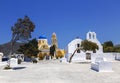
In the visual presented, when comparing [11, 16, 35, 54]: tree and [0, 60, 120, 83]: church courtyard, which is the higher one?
[11, 16, 35, 54]: tree

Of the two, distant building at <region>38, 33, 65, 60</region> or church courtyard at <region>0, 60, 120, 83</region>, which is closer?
church courtyard at <region>0, 60, 120, 83</region>

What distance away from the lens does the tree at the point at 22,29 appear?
29.0 meters

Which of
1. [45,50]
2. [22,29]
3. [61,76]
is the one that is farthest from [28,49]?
[61,76]

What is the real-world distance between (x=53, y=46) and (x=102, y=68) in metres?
56.0

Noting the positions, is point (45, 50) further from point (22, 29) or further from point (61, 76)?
point (61, 76)

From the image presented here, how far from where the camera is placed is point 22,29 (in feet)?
95.1

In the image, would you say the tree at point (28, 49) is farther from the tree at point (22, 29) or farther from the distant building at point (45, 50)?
the tree at point (22, 29)

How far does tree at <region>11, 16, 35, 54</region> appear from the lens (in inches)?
1141

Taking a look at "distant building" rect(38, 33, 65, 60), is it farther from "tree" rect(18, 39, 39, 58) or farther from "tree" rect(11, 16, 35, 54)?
"tree" rect(11, 16, 35, 54)

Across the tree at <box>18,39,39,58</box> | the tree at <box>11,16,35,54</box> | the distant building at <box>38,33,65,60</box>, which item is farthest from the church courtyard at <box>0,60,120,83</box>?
the distant building at <box>38,33,65,60</box>

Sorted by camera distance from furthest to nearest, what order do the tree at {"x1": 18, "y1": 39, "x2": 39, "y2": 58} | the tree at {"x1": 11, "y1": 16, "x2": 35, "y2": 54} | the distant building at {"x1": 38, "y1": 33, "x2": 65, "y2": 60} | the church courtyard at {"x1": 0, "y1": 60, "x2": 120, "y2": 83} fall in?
the distant building at {"x1": 38, "y1": 33, "x2": 65, "y2": 60}, the tree at {"x1": 18, "y1": 39, "x2": 39, "y2": 58}, the tree at {"x1": 11, "y1": 16, "x2": 35, "y2": 54}, the church courtyard at {"x1": 0, "y1": 60, "x2": 120, "y2": 83}

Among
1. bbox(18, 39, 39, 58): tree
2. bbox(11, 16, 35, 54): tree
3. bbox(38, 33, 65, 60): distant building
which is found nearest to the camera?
bbox(11, 16, 35, 54): tree

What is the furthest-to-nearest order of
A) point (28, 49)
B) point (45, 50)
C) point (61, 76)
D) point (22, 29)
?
point (45, 50)
point (28, 49)
point (22, 29)
point (61, 76)

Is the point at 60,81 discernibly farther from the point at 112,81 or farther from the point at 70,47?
the point at 70,47
